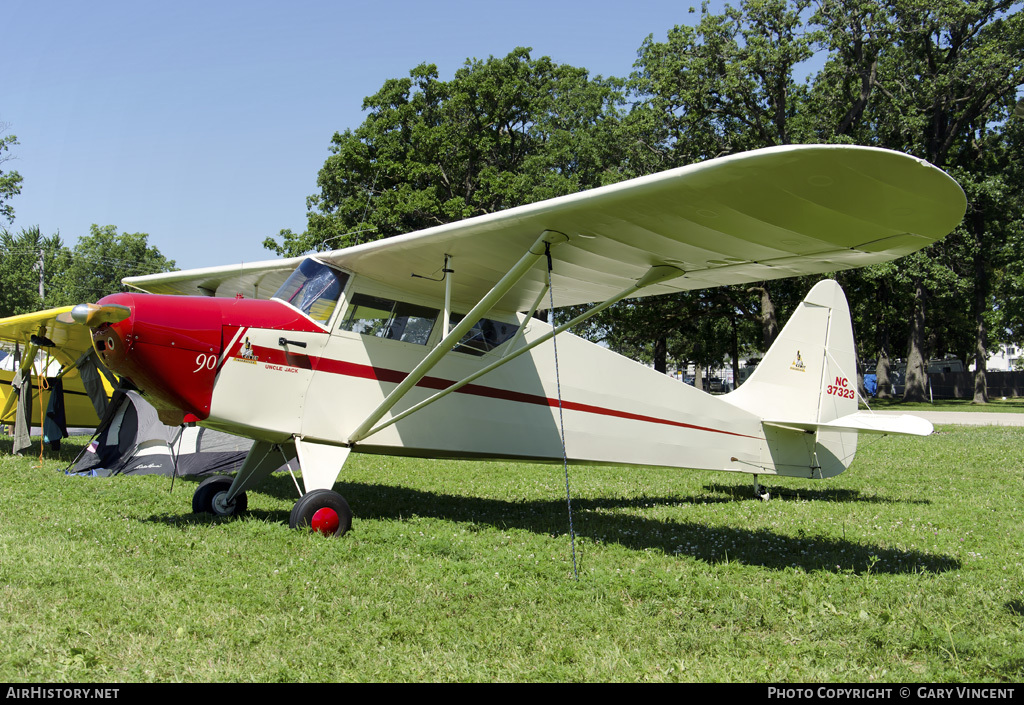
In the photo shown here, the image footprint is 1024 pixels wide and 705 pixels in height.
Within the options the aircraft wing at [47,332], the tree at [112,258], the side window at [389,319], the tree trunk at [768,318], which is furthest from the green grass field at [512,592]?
the tree at [112,258]

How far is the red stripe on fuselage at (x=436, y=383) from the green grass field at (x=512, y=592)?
3.53ft

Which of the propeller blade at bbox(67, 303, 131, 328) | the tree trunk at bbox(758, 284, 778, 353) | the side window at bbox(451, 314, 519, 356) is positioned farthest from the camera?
the tree trunk at bbox(758, 284, 778, 353)

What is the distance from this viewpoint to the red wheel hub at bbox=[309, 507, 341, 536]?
5.74 metres

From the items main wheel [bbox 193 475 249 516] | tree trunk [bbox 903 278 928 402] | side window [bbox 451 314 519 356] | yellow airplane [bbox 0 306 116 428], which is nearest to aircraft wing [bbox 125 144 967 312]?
side window [bbox 451 314 519 356]

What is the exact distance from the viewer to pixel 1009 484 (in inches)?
361

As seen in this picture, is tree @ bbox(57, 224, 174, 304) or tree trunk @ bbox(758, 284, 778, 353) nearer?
tree trunk @ bbox(758, 284, 778, 353)

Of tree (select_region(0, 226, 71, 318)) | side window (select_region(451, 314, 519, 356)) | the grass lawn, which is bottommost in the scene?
the grass lawn

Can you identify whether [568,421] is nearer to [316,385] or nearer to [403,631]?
[316,385]

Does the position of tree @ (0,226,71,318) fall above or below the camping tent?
above

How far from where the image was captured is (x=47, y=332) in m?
11.4

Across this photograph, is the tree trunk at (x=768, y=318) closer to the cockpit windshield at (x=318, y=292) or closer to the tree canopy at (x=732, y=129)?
the tree canopy at (x=732, y=129)

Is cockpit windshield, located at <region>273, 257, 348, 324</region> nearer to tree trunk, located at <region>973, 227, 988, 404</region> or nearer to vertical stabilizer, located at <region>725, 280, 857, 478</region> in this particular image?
vertical stabilizer, located at <region>725, 280, 857, 478</region>

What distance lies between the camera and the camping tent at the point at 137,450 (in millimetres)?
9898

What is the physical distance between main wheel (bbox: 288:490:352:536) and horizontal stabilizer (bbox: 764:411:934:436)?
195 inches
